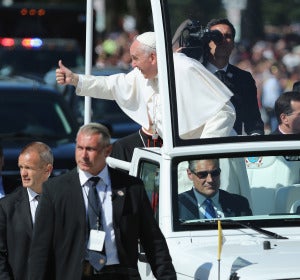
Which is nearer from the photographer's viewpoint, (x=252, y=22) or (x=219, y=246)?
(x=219, y=246)

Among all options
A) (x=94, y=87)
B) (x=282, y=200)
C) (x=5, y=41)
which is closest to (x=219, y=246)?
(x=282, y=200)

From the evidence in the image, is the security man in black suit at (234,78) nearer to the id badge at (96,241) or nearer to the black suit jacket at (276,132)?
the black suit jacket at (276,132)

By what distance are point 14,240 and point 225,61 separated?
1.65 m

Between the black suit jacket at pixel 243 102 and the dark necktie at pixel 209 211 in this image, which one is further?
the black suit jacket at pixel 243 102

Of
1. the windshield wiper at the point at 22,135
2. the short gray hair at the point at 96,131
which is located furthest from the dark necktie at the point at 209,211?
the windshield wiper at the point at 22,135

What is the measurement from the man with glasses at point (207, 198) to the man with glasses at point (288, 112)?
485mm

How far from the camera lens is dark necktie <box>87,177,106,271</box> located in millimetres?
6402

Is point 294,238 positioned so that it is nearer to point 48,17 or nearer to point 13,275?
point 13,275

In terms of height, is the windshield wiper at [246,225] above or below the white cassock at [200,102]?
below

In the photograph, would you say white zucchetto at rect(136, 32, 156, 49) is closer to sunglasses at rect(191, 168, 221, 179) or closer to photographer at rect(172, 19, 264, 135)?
photographer at rect(172, 19, 264, 135)

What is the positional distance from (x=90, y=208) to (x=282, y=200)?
1.42m

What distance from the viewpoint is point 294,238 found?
708 centimetres

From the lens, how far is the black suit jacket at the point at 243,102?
7426 mm

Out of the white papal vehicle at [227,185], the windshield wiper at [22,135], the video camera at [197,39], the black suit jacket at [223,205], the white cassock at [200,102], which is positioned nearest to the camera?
the white papal vehicle at [227,185]
